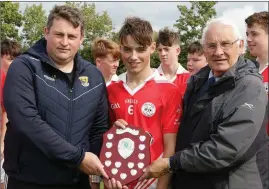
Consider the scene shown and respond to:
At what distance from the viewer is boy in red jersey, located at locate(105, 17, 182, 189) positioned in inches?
147

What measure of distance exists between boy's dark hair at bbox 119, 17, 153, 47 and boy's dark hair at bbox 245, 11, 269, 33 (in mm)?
2031

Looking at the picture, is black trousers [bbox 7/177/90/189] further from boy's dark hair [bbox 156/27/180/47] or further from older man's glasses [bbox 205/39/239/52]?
boy's dark hair [bbox 156/27/180/47]

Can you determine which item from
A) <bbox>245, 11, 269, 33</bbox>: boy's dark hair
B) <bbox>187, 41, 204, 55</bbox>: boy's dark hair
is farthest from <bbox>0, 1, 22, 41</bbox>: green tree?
<bbox>245, 11, 269, 33</bbox>: boy's dark hair

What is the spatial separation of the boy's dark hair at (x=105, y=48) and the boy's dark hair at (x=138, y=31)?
A: 178 cm

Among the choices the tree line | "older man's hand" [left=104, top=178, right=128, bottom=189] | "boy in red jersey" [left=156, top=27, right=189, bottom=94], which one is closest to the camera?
"older man's hand" [left=104, top=178, right=128, bottom=189]

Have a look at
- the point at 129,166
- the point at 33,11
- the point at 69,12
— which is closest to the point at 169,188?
the point at 129,166

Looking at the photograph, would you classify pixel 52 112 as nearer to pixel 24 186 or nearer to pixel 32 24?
pixel 24 186

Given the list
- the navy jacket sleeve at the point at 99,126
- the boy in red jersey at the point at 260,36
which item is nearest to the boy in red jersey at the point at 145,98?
the navy jacket sleeve at the point at 99,126

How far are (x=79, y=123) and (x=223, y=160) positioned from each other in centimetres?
123

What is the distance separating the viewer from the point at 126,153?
11.4 ft

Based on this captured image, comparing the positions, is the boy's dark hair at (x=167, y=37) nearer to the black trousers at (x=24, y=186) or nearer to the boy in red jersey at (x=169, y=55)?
the boy in red jersey at (x=169, y=55)

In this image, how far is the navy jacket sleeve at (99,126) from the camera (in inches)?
147

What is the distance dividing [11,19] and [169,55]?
128 feet

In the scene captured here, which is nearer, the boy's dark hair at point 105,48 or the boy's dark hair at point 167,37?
the boy's dark hair at point 105,48
